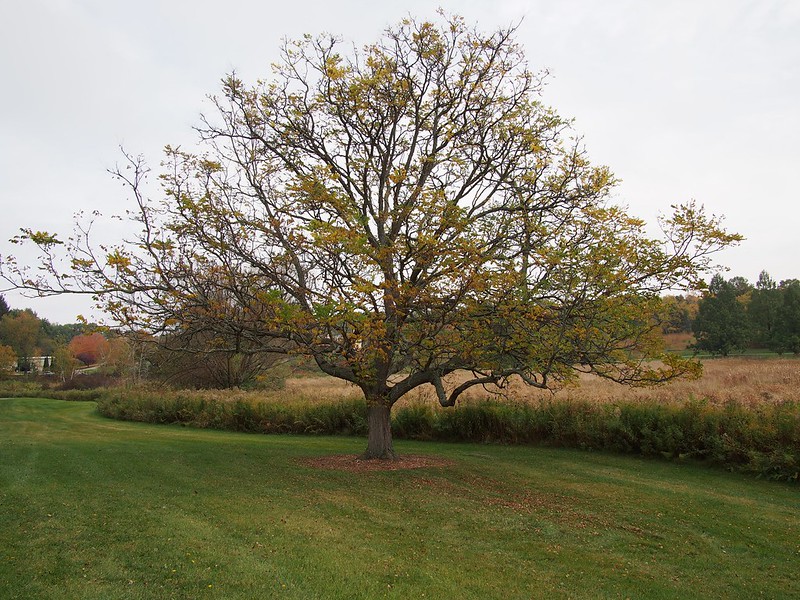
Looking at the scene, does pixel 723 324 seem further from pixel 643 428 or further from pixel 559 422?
pixel 643 428

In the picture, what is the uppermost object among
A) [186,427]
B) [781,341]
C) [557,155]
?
[557,155]

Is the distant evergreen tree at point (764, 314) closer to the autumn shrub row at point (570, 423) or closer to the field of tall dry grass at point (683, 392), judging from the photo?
the field of tall dry grass at point (683, 392)

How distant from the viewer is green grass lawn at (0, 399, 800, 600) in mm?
6008

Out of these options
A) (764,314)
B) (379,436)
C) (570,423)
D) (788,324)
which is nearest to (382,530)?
(379,436)

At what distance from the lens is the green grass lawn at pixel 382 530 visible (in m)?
6.01

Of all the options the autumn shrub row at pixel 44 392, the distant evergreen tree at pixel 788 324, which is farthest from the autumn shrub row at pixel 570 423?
the distant evergreen tree at pixel 788 324

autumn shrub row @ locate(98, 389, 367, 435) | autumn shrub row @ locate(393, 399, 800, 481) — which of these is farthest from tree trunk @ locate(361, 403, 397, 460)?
autumn shrub row @ locate(98, 389, 367, 435)

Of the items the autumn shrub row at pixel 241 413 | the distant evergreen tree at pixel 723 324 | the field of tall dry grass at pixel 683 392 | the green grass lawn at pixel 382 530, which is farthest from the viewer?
the distant evergreen tree at pixel 723 324

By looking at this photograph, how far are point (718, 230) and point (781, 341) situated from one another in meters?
40.4

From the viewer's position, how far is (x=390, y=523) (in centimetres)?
846

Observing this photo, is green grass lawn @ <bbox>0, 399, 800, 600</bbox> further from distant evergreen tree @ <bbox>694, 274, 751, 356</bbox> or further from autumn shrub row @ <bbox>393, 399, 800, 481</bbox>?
distant evergreen tree @ <bbox>694, 274, 751, 356</bbox>

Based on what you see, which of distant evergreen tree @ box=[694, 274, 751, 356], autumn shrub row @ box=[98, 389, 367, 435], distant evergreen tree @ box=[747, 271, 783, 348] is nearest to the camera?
autumn shrub row @ box=[98, 389, 367, 435]

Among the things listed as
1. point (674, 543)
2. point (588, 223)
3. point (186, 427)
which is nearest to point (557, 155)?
point (588, 223)

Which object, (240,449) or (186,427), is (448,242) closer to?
(240,449)
